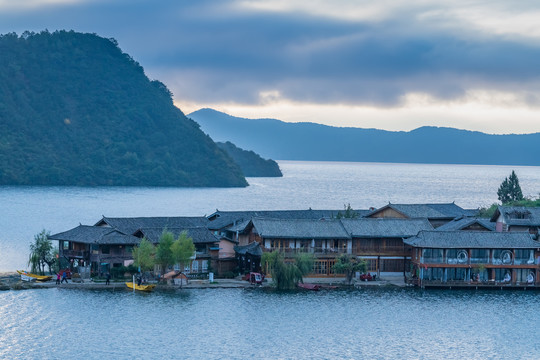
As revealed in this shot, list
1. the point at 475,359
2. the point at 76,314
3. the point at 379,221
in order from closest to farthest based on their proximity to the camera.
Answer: the point at 475,359 → the point at 76,314 → the point at 379,221

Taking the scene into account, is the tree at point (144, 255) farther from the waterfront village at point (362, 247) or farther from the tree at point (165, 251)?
the waterfront village at point (362, 247)

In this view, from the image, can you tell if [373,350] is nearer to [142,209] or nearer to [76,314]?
[76,314]

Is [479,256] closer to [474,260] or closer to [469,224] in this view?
[474,260]

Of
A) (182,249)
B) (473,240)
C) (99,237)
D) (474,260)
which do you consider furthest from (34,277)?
(473,240)

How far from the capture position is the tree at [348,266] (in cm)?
7162

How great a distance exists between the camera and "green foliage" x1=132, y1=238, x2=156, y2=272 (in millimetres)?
69438

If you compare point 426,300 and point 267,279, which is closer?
point 426,300

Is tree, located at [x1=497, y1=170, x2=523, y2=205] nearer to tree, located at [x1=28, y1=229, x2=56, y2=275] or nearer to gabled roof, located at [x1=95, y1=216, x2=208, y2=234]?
gabled roof, located at [x1=95, y1=216, x2=208, y2=234]

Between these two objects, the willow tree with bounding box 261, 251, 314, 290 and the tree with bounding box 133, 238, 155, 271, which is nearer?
the willow tree with bounding box 261, 251, 314, 290

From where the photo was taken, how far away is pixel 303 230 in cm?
7531

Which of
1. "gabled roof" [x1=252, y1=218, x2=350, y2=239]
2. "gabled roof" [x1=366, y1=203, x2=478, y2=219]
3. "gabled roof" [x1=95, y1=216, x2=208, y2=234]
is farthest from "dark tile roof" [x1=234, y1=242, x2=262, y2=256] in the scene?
"gabled roof" [x1=366, y1=203, x2=478, y2=219]

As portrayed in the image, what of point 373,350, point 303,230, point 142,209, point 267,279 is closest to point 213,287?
point 267,279

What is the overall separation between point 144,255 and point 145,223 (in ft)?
38.4

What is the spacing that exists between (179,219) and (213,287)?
17.6 metres
